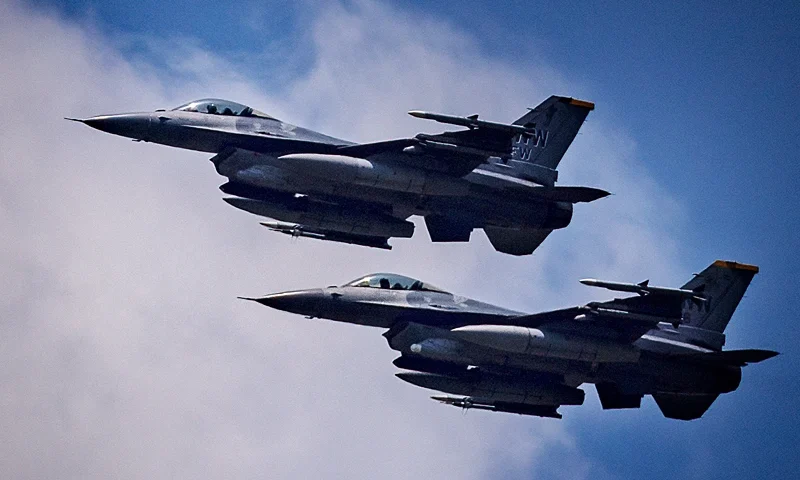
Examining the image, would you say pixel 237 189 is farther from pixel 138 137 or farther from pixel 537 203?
pixel 537 203

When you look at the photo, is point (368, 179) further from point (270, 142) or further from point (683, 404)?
point (683, 404)

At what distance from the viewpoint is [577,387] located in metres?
44.6

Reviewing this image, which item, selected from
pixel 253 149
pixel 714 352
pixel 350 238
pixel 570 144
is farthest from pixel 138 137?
pixel 714 352

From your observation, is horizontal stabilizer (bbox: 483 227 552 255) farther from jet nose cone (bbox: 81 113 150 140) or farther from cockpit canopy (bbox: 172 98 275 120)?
jet nose cone (bbox: 81 113 150 140)

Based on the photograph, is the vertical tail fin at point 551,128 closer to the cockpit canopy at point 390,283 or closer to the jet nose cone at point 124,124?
the cockpit canopy at point 390,283

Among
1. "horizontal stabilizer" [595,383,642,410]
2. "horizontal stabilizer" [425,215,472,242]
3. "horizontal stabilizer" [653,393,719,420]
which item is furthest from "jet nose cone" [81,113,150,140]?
"horizontal stabilizer" [653,393,719,420]

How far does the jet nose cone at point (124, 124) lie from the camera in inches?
1656

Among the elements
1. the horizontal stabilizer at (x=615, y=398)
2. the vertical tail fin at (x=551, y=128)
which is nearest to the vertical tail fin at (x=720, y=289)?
the horizontal stabilizer at (x=615, y=398)

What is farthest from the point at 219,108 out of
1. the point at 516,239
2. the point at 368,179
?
the point at 516,239

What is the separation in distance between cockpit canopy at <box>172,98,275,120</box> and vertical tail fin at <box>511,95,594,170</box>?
8478 millimetres

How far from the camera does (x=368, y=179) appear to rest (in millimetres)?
41719

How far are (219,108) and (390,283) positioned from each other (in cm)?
773

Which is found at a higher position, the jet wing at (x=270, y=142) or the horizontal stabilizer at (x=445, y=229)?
the jet wing at (x=270, y=142)

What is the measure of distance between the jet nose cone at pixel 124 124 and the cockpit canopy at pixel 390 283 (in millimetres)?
7851
